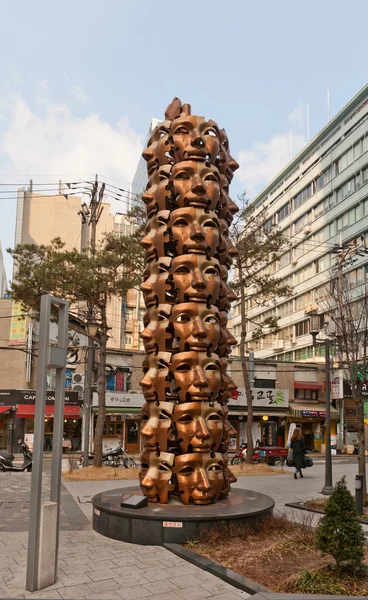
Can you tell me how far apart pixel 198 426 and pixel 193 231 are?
3904mm

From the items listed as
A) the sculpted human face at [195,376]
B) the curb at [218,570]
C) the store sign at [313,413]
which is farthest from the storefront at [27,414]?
the curb at [218,570]

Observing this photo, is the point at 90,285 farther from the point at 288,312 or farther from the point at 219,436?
the point at 288,312

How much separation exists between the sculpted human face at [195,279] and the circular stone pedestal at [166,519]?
3.98m

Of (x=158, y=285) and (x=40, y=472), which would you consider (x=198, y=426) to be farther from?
(x=40, y=472)

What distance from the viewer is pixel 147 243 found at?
1168 cm

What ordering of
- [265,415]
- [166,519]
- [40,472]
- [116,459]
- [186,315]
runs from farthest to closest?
[265,415] → [116,459] → [186,315] → [166,519] → [40,472]

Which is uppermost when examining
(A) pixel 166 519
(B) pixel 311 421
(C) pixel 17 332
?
(C) pixel 17 332

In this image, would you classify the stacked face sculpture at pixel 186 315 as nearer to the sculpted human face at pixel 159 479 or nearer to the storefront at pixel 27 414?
the sculpted human face at pixel 159 479

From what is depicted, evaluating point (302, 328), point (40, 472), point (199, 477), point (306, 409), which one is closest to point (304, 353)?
point (302, 328)

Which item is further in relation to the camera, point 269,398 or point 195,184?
point 269,398

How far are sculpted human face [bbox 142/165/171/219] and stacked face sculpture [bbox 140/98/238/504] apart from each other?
23 mm

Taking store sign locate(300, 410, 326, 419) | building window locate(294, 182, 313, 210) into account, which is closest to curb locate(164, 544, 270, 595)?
store sign locate(300, 410, 326, 419)

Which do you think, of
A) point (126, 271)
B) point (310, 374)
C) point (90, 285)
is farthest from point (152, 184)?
point (310, 374)

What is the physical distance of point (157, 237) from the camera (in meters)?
11.5
